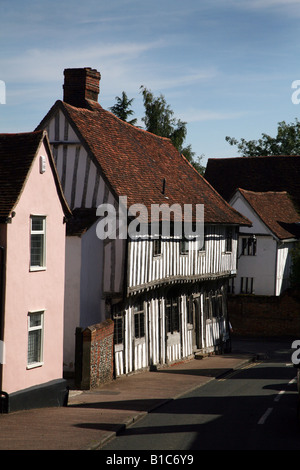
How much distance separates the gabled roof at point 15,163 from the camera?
17.7m

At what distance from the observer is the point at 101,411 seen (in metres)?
18.2

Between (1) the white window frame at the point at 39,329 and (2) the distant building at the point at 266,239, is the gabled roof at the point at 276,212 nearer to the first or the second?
(2) the distant building at the point at 266,239

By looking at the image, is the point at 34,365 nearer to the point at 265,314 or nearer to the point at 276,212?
the point at 265,314

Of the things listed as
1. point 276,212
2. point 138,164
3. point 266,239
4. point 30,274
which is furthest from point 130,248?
point 276,212

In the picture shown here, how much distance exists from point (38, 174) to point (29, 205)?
1.05 m

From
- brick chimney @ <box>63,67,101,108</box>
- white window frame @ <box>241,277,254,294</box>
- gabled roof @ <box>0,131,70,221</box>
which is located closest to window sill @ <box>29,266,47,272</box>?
gabled roof @ <box>0,131,70,221</box>

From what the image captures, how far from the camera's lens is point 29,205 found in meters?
18.3

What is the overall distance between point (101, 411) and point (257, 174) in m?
39.4

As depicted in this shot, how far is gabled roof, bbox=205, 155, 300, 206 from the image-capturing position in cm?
5425

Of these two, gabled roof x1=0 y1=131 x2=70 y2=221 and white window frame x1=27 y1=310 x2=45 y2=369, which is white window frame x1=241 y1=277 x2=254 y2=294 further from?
white window frame x1=27 y1=310 x2=45 y2=369

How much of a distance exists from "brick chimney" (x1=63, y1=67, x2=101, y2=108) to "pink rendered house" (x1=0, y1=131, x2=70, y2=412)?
946cm

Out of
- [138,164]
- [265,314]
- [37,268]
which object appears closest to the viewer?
[37,268]

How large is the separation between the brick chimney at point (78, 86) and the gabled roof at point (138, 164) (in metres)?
0.40

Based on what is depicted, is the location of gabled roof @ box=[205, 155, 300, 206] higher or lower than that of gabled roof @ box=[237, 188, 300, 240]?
higher
